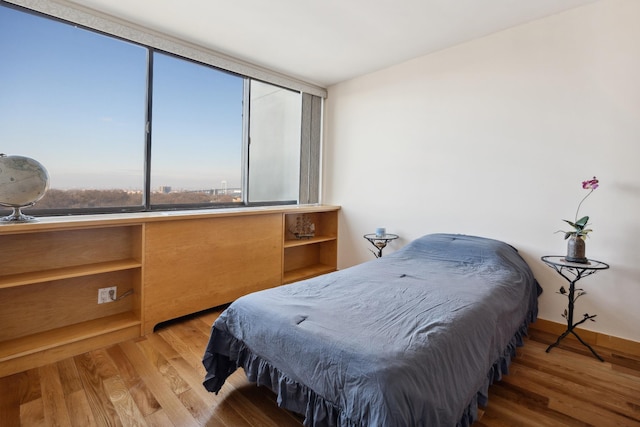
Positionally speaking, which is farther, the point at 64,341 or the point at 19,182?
the point at 64,341

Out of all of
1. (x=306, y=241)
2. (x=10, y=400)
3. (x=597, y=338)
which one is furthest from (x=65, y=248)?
(x=597, y=338)

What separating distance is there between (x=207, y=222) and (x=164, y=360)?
107cm

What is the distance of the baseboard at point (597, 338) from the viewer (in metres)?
2.16

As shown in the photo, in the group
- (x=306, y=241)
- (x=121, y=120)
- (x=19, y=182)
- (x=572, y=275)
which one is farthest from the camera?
(x=306, y=241)

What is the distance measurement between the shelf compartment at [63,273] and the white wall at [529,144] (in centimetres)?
→ 237

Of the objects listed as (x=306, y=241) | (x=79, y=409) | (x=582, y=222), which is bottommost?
(x=79, y=409)

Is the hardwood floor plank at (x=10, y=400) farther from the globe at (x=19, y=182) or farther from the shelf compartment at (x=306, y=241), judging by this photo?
the shelf compartment at (x=306, y=241)

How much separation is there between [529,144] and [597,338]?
1470 millimetres

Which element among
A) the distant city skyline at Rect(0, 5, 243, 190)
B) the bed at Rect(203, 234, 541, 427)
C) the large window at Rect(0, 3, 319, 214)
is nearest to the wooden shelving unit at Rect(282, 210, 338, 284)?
the large window at Rect(0, 3, 319, 214)

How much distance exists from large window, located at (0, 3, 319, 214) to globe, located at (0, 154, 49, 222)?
319mm

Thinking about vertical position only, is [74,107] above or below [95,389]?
above

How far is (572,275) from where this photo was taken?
7.70ft

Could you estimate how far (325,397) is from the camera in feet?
4.07

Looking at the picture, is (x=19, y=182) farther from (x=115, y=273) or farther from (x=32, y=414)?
(x=32, y=414)
